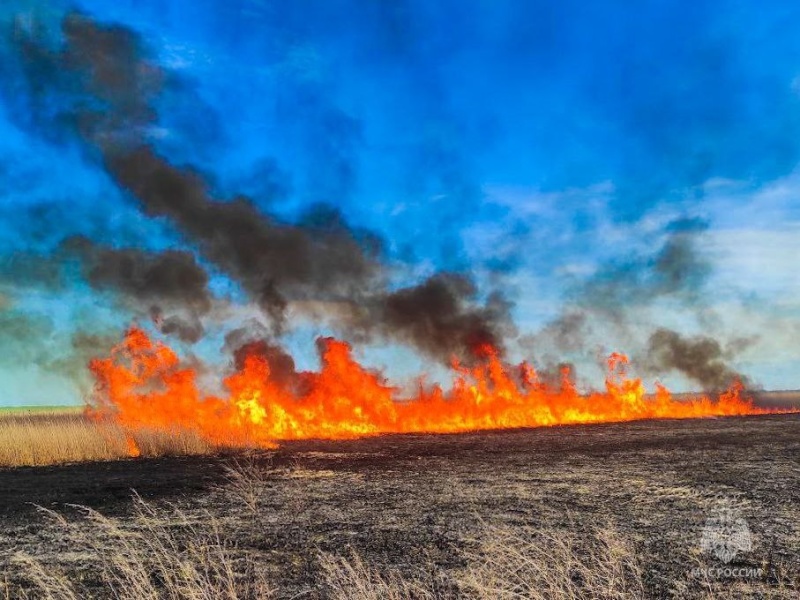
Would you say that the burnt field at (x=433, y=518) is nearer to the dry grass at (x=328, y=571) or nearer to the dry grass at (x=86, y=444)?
the dry grass at (x=328, y=571)

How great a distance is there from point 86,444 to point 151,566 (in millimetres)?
18653

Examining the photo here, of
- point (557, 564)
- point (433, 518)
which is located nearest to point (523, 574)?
point (557, 564)

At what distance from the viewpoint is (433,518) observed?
42.4ft

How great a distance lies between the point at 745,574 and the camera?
29.7ft

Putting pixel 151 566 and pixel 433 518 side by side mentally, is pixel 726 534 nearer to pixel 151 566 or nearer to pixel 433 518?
pixel 433 518

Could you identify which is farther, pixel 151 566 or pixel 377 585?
pixel 151 566

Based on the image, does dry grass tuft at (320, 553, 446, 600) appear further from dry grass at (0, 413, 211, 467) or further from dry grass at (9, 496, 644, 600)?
dry grass at (0, 413, 211, 467)

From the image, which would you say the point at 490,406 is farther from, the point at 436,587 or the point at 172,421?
the point at 436,587

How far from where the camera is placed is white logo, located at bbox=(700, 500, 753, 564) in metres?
10.4

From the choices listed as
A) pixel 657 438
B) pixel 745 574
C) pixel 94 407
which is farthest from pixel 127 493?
pixel 657 438

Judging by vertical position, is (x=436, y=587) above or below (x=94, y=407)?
below

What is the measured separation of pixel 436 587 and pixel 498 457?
1496 cm

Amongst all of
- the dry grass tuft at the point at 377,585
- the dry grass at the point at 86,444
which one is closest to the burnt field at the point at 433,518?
the dry grass tuft at the point at 377,585

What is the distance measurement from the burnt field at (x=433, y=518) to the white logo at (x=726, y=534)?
0.20 feet
